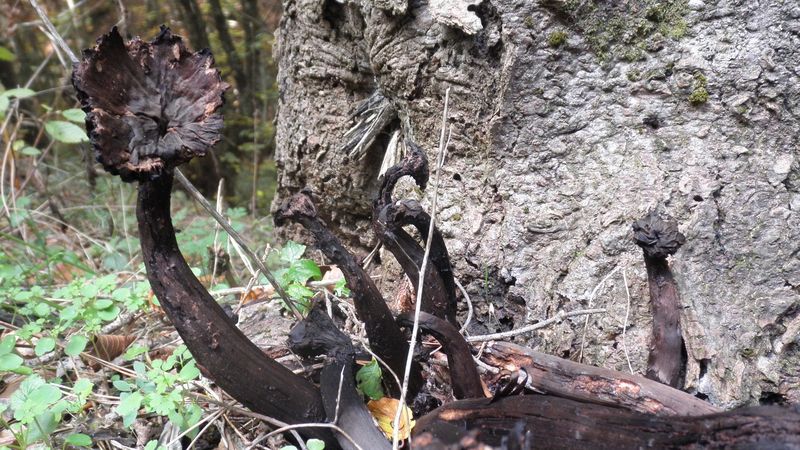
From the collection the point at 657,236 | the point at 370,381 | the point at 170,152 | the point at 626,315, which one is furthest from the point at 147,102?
the point at 626,315

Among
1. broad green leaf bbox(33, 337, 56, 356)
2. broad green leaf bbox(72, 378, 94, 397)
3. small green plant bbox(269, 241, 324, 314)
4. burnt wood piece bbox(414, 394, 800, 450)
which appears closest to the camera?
burnt wood piece bbox(414, 394, 800, 450)

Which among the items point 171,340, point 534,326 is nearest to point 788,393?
point 534,326

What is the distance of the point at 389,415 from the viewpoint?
1.62 m

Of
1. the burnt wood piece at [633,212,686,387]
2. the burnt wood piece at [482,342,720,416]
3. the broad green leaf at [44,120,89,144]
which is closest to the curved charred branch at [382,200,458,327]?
the burnt wood piece at [482,342,720,416]

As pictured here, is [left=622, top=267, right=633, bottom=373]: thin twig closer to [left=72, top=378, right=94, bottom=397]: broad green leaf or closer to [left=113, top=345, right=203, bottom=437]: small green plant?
[left=113, top=345, right=203, bottom=437]: small green plant

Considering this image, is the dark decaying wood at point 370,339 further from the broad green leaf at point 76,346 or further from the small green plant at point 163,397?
the broad green leaf at point 76,346

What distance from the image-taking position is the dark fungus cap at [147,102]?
3.78 ft

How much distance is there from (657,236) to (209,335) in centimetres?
112

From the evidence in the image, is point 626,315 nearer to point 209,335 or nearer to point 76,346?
point 209,335

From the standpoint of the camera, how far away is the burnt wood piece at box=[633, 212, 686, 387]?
152 cm

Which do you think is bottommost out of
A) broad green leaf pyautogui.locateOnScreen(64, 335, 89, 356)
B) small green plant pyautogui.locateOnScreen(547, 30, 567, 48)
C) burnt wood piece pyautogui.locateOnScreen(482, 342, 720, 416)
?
broad green leaf pyautogui.locateOnScreen(64, 335, 89, 356)

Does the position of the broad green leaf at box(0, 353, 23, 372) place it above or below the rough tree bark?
below

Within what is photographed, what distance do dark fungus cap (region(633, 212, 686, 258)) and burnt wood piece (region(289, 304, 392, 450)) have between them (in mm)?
798

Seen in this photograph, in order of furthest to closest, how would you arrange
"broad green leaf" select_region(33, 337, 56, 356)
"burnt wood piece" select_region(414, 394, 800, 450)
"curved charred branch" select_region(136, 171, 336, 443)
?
"broad green leaf" select_region(33, 337, 56, 356), "curved charred branch" select_region(136, 171, 336, 443), "burnt wood piece" select_region(414, 394, 800, 450)
